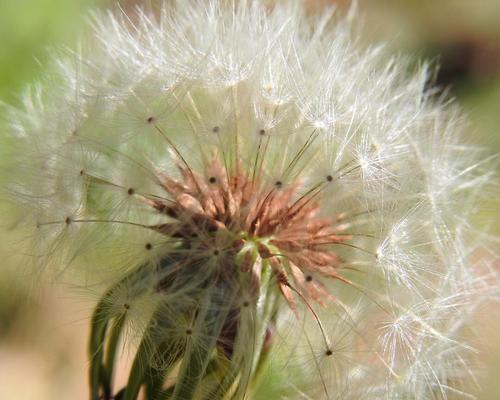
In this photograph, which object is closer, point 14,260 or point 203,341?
point 203,341

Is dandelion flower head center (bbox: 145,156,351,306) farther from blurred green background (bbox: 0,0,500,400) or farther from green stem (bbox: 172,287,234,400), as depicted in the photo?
blurred green background (bbox: 0,0,500,400)

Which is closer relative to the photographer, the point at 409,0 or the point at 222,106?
the point at 222,106

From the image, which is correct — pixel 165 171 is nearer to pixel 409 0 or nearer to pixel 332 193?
pixel 332 193

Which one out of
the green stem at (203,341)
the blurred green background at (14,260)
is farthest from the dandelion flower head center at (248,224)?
the blurred green background at (14,260)

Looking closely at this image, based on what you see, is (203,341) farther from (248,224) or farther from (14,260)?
(14,260)

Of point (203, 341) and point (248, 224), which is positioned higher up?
point (248, 224)

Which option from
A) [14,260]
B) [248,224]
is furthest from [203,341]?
[14,260]

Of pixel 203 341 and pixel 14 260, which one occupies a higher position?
pixel 14 260

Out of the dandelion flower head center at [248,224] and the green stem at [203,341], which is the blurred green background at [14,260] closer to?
the dandelion flower head center at [248,224]

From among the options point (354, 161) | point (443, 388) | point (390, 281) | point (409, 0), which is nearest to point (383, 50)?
point (354, 161)

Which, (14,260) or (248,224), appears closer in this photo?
(248,224)

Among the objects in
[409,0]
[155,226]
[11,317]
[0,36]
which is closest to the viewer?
[155,226]
